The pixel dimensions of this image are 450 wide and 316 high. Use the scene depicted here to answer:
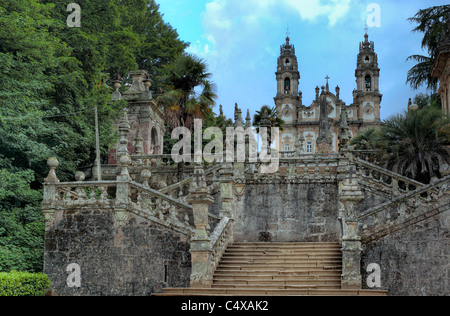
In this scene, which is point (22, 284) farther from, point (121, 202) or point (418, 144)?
point (418, 144)

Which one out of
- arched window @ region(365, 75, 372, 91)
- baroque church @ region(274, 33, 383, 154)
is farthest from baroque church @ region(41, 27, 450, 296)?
arched window @ region(365, 75, 372, 91)

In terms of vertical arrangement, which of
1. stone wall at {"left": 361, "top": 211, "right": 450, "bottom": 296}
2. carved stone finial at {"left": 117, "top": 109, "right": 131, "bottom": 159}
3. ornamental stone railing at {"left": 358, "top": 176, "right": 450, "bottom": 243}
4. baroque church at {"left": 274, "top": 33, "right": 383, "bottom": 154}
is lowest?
stone wall at {"left": 361, "top": 211, "right": 450, "bottom": 296}

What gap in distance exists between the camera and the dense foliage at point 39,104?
62.1 ft

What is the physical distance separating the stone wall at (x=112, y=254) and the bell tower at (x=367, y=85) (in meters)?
59.6

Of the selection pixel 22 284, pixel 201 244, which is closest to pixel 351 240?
pixel 201 244

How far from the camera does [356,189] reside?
15.5 meters

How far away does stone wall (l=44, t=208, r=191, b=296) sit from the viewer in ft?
54.9

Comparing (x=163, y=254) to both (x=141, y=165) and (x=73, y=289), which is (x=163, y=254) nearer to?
(x=73, y=289)

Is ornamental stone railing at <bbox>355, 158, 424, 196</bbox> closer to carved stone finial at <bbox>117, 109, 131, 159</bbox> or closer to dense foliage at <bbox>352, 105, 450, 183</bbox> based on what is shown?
dense foliage at <bbox>352, 105, 450, 183</bbox>

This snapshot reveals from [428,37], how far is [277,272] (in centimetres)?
1882

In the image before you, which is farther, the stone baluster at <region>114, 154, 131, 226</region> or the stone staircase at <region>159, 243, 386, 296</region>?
the stone baluster at <region>114, 154, 131, 226</region>

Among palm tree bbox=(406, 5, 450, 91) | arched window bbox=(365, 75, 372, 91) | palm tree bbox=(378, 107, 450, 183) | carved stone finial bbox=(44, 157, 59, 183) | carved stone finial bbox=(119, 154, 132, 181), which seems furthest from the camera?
arched window bbox=(365, 75, 372, 91)

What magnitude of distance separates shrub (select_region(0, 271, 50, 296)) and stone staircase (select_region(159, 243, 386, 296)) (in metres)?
4.32

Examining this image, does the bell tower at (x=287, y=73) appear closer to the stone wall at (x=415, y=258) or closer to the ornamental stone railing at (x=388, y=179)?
the ornamental stone railing at (x=388, y=179)
